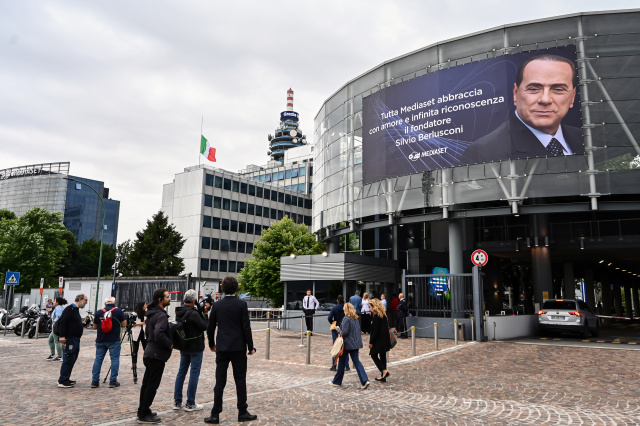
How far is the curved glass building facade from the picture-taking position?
25219mm

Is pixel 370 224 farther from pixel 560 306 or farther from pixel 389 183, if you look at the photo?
pixel 560 306

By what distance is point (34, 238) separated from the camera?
50.8 meters

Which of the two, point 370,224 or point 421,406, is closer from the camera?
point 421,406

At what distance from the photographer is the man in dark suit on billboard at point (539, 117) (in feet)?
83.8

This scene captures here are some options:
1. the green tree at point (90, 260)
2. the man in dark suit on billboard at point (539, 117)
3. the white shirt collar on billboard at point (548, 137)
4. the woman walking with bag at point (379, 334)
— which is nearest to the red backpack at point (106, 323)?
the woman walking with bag at point (379, 334)

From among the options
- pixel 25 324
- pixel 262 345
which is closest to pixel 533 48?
pixel 262 345

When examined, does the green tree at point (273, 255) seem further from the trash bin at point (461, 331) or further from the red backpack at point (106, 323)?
the red backpack at point (106, 323)

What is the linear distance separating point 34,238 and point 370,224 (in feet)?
121

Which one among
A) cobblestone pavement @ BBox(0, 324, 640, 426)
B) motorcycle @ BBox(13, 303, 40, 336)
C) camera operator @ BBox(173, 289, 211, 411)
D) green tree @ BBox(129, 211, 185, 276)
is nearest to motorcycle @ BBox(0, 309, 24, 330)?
motorcycle @ BBox(13, 303, 40, 336)

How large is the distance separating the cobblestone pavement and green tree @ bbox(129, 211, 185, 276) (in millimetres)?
41983

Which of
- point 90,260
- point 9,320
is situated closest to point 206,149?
point 90,260

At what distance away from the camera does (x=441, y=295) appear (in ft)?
68.8

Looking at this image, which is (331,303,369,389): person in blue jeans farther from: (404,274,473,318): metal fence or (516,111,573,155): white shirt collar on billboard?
(516,111,573,155): white shirt collar on billboard

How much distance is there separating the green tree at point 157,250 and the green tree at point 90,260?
1064 inches
